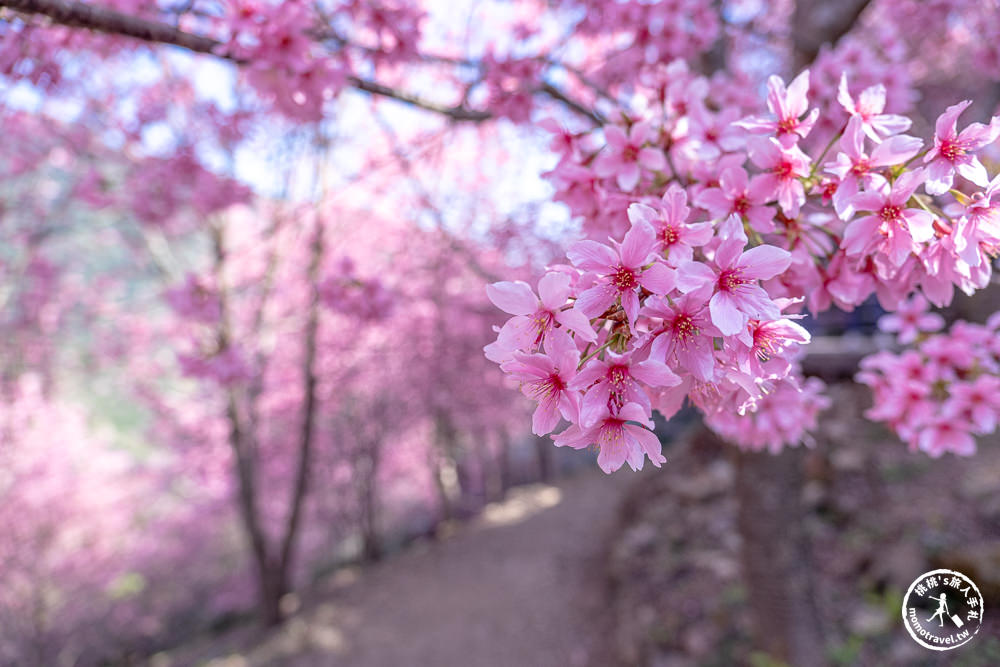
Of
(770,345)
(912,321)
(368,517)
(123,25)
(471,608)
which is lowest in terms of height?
(471,608)

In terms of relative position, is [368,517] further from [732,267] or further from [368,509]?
[732,267]

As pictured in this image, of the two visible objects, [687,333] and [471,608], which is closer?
[687,333]

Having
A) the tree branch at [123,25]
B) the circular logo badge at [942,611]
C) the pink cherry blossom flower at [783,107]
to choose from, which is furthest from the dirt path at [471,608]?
the tree branch at [123,25]

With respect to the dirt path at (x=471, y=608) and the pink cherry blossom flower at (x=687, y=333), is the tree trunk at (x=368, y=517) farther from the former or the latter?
the pink cherry blossom flower at (x=687, y=333)

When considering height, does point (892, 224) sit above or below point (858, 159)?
below

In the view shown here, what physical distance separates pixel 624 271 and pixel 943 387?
4.65ft

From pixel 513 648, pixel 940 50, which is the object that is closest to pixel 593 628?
pixel 513 648

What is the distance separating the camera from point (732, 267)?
752 mm

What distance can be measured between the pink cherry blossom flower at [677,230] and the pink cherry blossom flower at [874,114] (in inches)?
16.9

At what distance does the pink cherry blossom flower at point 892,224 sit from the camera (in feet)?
2.68

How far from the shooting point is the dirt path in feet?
16.7

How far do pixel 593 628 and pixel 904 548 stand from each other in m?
3.07

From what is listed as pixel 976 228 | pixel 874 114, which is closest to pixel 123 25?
pixel 874 114

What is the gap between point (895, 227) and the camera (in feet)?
2.83
